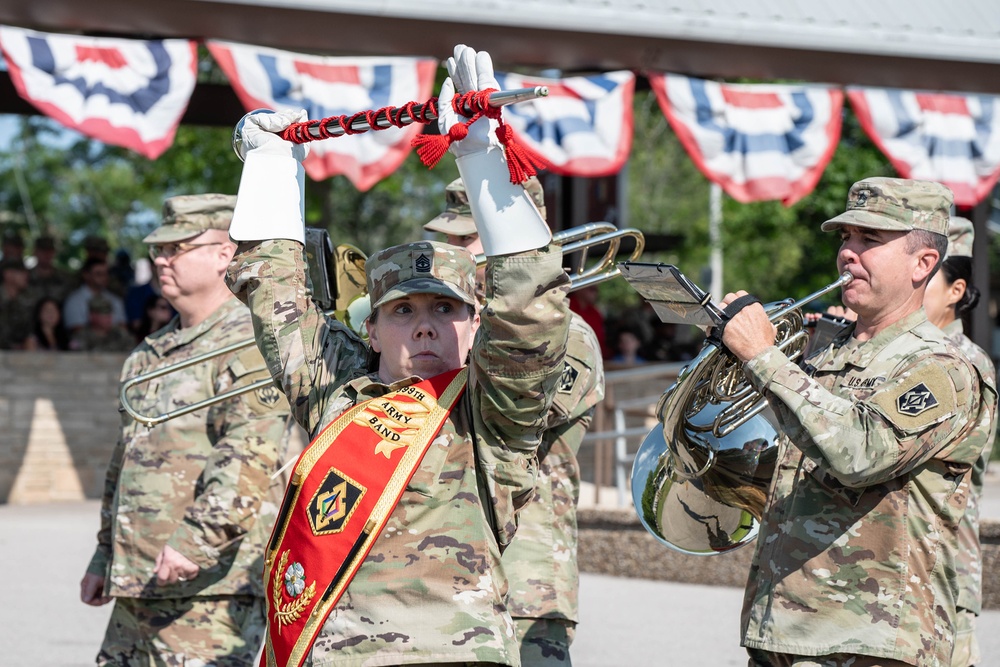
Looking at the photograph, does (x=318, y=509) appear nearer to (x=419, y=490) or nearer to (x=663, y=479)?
(x=419, y=490)

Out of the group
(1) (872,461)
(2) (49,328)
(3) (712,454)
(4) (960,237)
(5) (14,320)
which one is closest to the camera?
(1) (872,461)

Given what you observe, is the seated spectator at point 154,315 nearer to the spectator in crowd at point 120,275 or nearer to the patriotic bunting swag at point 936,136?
the spectator in crowd at point 120,275

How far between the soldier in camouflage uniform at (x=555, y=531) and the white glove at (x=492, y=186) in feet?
4.26

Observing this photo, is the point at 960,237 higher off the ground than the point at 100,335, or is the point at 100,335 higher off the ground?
the point at 960,237

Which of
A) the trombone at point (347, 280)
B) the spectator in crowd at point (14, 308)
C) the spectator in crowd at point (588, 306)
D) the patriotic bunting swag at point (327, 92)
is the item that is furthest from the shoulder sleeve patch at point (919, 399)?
the spectator in crowd at point (14, 308)

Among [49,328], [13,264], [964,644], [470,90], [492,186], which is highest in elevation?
[470,90]

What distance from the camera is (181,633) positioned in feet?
14.8

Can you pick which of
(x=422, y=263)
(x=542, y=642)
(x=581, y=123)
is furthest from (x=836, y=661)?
(x=581, y=123)

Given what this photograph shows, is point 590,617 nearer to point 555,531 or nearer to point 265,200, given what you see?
point 555,531

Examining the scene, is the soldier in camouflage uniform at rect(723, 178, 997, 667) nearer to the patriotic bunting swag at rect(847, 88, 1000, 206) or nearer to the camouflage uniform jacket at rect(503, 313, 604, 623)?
the camouflage uniform jacket at rect(503, 313, 604, 623)

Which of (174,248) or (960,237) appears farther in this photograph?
(960,237)

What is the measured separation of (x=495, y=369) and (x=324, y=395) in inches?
25.8

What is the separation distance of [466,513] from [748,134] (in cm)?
864

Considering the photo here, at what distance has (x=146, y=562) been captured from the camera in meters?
4.54
